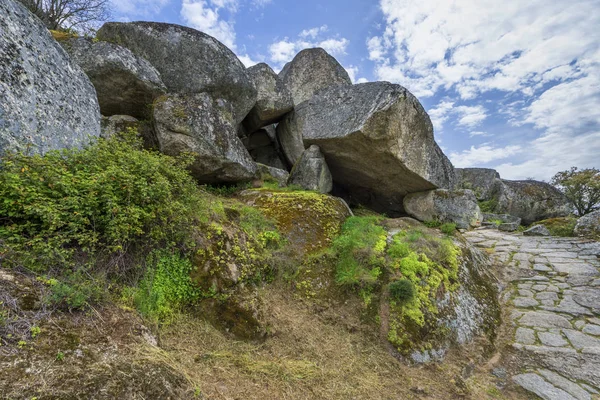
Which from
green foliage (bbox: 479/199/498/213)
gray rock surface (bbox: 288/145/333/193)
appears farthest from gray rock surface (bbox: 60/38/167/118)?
green foliage (bbox: 479/199/498/213)

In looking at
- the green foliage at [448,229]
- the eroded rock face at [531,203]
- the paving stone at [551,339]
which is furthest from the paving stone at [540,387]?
the eroded rock face at [531,203]

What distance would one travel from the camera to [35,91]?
4.29 metres

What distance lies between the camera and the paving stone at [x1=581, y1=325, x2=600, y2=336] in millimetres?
5554

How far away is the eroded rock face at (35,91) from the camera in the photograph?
3869mm

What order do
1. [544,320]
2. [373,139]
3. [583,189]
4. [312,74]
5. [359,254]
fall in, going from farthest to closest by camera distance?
[583,189]
[312,74]
[373,139]
[544,320]
[359,254]

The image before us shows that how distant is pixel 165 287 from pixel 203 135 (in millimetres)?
4785

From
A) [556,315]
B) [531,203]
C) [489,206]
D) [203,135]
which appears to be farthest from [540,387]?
[531,203]

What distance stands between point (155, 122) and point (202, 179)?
1930 mm

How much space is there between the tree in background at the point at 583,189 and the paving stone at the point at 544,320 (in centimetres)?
2004

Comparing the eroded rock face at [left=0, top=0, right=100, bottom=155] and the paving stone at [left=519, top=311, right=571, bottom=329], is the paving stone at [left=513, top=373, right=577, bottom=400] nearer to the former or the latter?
the paving stone at [left=519, top=311, right=571, bottom=329]

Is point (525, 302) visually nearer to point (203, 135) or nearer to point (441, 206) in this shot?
point (441, 206)

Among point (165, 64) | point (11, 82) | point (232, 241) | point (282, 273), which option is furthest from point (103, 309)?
point (165, 64)

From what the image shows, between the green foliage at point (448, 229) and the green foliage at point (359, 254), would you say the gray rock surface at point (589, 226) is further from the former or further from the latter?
the green foliage at point (359, 254)

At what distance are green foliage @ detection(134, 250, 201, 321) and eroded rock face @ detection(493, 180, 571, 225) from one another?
927 inches
